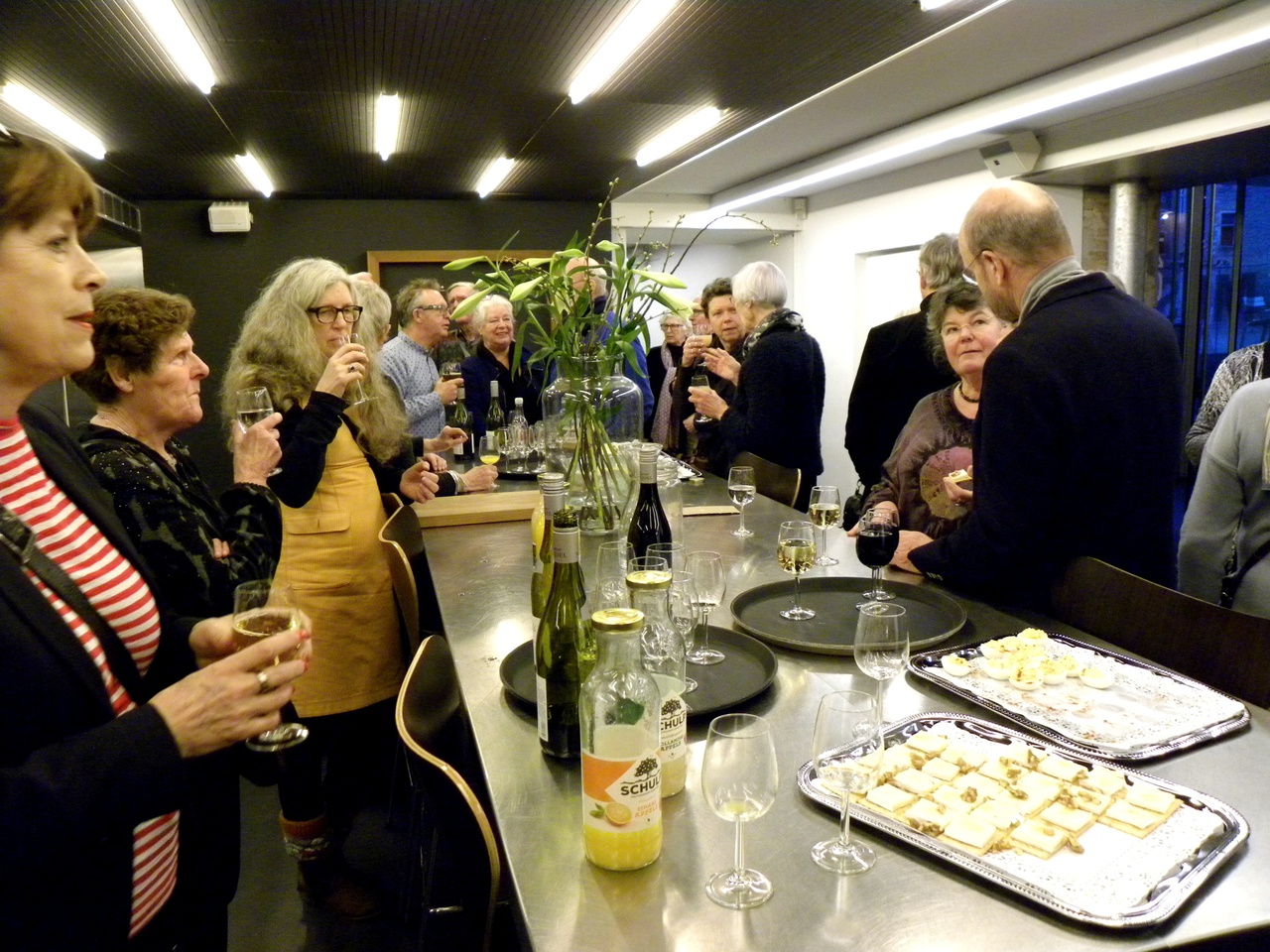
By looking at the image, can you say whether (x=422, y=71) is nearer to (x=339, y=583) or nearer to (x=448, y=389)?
(x=448, y=389)

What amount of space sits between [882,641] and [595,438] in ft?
3.15

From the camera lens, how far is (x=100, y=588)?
1.25m

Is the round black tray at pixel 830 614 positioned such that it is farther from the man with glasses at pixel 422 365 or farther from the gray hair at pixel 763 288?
the man with glasses at pixel 422 365

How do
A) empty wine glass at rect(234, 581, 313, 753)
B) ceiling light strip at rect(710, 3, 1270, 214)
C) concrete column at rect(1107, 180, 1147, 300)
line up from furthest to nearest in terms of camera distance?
concrete column at rect(1107, 180, 1147, 300)
ceiling light strip at rect(710, 3, 1270, 214)
empty wine glass at rect(234, 581, 313, 753)

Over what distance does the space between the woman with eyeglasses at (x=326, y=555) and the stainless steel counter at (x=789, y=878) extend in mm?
1149

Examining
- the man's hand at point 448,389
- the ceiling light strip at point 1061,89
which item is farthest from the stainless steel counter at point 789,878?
the ceiling light strip at point 1061,89

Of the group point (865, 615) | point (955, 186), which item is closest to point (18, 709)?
point (865, 615)

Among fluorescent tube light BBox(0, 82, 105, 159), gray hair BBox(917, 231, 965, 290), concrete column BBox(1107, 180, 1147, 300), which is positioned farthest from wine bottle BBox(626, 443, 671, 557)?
concrete column BBox(1107, 180, 1147, 300)

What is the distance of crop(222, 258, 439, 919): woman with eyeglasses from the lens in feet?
8.06

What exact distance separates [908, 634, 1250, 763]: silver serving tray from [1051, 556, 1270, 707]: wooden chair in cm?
13

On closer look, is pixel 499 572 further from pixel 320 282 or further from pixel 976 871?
pixel 976 871

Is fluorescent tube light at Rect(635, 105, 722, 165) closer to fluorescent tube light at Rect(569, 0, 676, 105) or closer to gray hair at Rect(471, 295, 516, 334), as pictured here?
fluorescent tube light at Rect(569, 0, 676, 105)

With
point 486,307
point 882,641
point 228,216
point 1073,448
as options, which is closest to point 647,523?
point 882,641

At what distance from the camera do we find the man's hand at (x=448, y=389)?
174 inches
